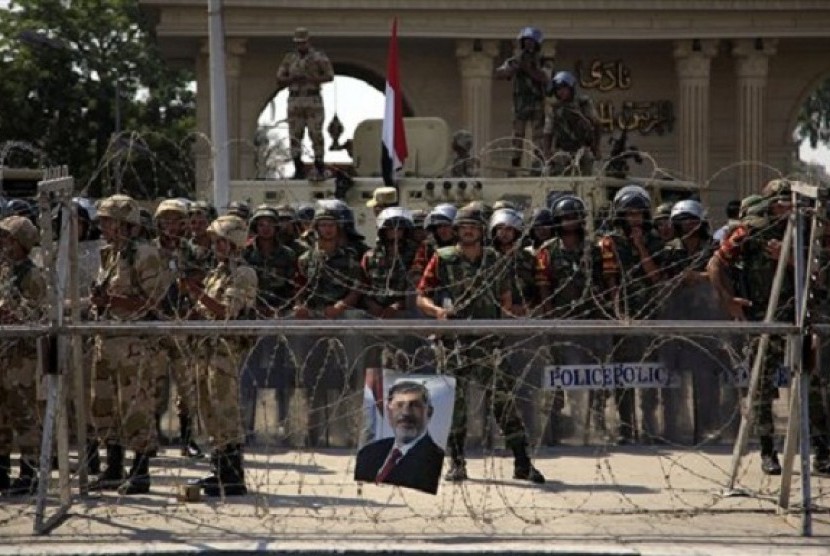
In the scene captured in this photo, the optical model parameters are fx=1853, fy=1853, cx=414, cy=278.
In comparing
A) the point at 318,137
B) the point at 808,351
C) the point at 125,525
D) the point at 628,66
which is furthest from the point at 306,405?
the point at 628,66

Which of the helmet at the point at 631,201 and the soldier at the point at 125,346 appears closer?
the soldier at the point at 125,346

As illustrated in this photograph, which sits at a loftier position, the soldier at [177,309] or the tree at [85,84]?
the tree at [85,84]

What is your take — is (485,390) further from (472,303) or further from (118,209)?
(118,209)

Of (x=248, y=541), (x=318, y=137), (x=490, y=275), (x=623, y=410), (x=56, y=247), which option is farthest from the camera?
(x=318, y=137)

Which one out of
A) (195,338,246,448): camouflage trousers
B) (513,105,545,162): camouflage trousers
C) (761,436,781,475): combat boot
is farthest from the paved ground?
(513,105,545,162): camouflage trousers

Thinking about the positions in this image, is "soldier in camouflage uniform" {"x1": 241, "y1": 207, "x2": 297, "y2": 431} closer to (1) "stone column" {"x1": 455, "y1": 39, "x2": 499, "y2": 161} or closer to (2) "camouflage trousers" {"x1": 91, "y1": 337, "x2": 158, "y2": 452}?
(2) "camouflage trousers" {"x1": 91, "y1": 337, "x2": 158, "y2": 452}

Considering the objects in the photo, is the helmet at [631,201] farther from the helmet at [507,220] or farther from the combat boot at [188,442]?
the combat boot at [188,442]

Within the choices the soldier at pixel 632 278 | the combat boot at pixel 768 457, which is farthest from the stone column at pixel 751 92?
the combat boot at pixel 768 457

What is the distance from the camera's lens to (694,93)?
3716 cm

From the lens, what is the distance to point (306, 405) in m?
13.1

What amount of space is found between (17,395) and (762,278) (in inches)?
189

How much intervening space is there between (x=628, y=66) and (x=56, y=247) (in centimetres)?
3013

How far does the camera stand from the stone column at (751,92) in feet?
122

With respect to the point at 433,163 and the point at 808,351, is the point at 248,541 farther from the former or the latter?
the point at 433,163
